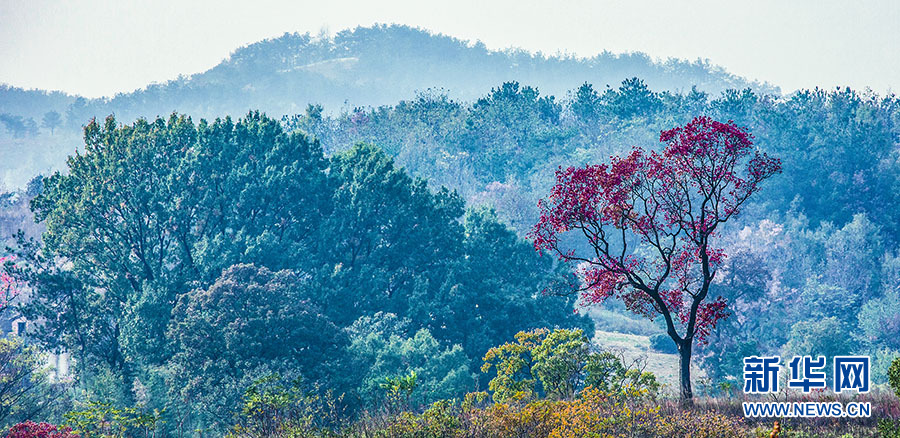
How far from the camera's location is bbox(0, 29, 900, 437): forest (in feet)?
59.8

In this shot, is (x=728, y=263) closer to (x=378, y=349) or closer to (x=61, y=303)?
(x=378, y=349)

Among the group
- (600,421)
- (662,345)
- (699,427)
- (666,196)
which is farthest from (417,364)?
(662,345)

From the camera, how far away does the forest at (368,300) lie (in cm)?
1822

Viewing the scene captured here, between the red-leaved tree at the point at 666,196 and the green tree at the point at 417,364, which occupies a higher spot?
the red-leaved tree at the point at 666,196

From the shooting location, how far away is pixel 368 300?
38.2 m

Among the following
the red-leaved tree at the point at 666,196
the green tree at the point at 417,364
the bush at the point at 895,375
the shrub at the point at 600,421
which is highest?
the red-leaved tree at the point at 666,196

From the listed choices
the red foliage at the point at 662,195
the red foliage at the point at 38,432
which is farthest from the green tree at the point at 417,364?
the red foliage at the point at 662,195

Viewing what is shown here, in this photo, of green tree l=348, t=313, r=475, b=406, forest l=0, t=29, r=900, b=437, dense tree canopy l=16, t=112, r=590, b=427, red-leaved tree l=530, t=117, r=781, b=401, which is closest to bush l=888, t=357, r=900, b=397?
forest l=0, t=29, r=900, b=437

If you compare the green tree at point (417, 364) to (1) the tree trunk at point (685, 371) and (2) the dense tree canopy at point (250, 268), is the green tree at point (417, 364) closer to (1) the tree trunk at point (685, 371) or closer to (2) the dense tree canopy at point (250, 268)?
(2) the dense tree canopy at point (250, 268)

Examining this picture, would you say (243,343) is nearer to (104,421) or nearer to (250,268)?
(250,268)

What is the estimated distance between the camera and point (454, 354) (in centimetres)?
3297

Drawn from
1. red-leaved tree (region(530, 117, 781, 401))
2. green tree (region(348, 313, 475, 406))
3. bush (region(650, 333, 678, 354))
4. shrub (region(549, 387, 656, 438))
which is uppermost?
red-leaved tree (region(530, 117, 781, 401))

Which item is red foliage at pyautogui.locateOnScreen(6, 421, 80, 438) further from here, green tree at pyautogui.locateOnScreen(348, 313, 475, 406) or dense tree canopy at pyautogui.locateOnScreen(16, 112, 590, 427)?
green tree at pyautogui.locateOnScreen(348, 313, 475, 406)

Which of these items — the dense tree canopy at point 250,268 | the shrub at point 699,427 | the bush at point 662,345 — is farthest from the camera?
the bush at point 662,345
